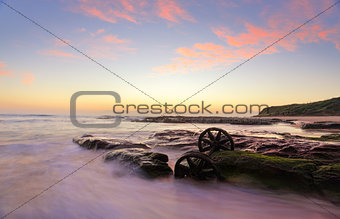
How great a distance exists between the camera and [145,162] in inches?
342

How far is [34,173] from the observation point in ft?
31.3

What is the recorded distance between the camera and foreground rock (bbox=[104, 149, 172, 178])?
8.41 metres

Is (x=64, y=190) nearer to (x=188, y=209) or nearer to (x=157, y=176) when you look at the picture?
(x=157, y=176)

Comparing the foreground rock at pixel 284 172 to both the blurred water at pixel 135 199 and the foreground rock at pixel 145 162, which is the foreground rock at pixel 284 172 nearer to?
the blurred water at pixel 135 199

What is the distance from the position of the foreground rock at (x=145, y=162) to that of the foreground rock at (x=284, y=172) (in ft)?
7.42

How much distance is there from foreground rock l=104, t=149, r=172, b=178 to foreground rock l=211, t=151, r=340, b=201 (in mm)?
2262

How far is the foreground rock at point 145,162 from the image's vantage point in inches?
331

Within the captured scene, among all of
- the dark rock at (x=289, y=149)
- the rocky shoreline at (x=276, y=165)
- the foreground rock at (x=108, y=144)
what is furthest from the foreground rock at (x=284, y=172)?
the foreground rock at (x=108, y=144)

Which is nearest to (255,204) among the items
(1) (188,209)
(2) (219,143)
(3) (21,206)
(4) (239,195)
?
(4) (239,195)

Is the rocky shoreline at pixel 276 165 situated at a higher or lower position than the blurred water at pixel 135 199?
higher

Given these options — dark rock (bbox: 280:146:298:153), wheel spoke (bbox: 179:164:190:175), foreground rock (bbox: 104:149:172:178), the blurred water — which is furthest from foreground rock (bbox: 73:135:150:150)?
dark rock (bbox: 280:146:298:153)

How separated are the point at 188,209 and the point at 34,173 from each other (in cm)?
766

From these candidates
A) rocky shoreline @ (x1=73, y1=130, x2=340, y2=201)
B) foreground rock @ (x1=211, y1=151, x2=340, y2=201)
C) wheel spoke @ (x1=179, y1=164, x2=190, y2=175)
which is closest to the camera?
foreground rock @ (x1=211, y1=151, x2=340, y2=201)

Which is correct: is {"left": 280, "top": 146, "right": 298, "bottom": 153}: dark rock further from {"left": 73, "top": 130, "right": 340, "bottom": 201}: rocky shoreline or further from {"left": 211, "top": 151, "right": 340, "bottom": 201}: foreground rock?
{"left": 211, "top": 151, "right": 340, "bottom": 201}: foreground rock
